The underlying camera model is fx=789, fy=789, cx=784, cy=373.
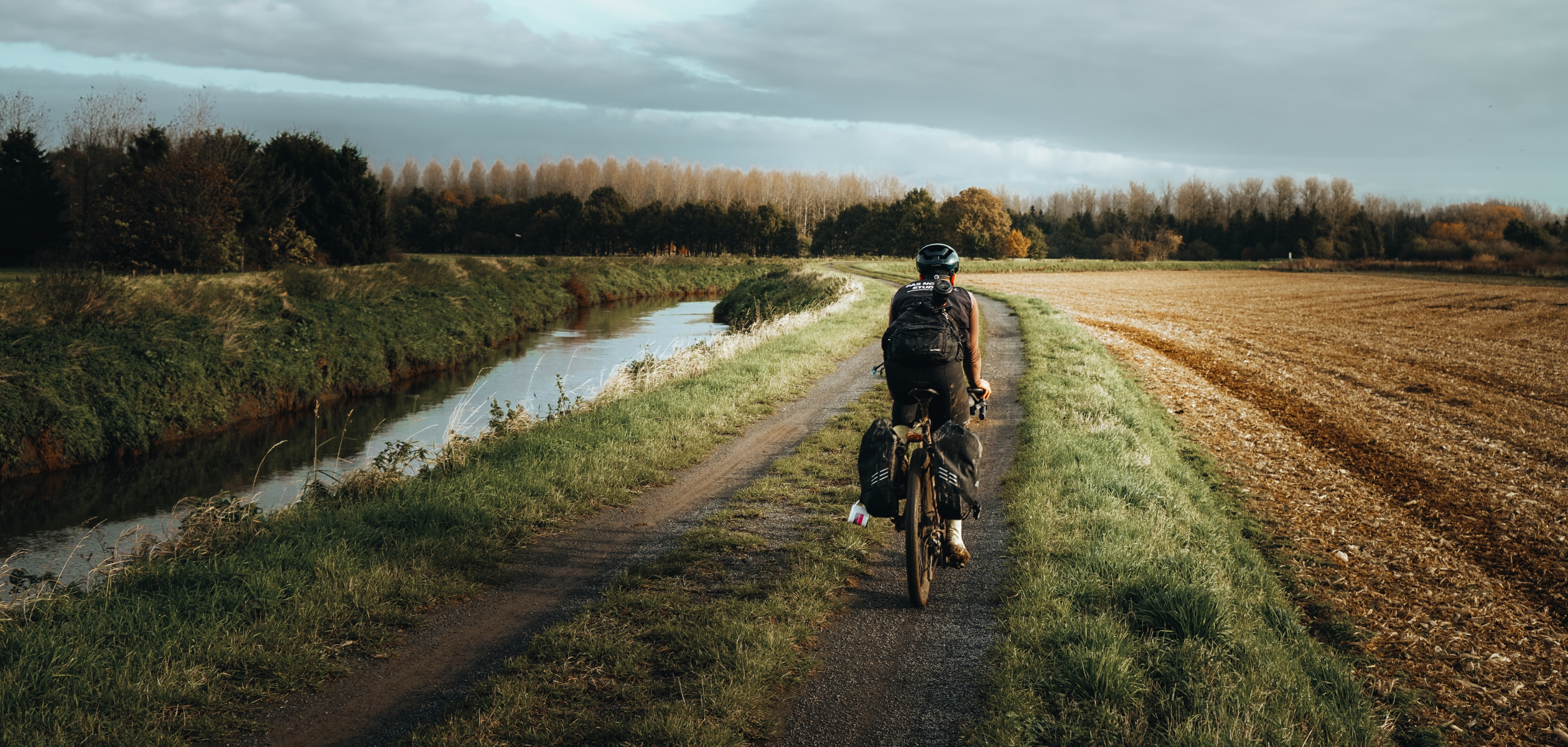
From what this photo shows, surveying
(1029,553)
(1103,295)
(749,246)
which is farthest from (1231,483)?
(749,246)

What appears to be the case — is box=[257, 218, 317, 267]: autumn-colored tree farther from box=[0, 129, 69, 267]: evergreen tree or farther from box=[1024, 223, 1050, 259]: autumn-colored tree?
box=[1024, 223, 1050, 259]: autumn-colored tree

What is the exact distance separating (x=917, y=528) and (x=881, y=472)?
39 cm

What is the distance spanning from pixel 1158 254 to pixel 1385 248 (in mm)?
26153

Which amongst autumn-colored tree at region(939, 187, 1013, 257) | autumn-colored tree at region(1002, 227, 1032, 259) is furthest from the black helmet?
autumn-colored tree at region(1002, 227, 1032, 259)

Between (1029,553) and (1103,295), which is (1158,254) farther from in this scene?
(1029,553)

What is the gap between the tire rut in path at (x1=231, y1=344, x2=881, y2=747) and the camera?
3676 millimetres

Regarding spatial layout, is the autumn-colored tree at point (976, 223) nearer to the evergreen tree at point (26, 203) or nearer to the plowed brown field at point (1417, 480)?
the plowed brown field at point (1417, 480)

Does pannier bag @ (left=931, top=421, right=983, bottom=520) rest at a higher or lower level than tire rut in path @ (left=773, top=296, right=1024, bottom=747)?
higher

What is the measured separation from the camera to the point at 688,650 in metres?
4.30

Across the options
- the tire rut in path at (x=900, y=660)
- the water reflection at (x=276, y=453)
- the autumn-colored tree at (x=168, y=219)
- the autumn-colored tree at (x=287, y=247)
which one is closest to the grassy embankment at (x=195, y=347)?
the water reflection at (x=276, y=453)

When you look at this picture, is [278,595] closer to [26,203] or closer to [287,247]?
[287,247]

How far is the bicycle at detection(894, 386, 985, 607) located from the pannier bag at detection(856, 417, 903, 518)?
0.28 feet

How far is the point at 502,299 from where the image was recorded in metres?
31.1

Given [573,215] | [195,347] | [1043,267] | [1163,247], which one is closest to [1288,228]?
[1163,247]
